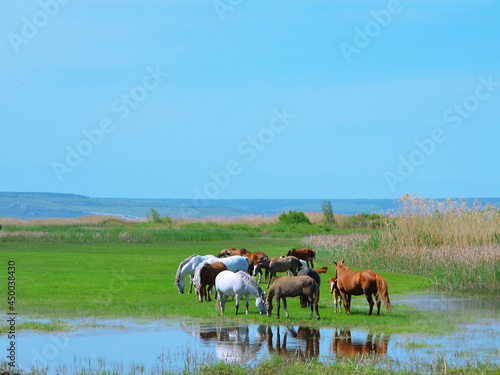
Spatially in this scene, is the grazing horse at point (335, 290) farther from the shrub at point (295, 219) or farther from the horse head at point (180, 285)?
the shrub at point (295, 219)

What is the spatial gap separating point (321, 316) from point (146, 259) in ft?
66.3

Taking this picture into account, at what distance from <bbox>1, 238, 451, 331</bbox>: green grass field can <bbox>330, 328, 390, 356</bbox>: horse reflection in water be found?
106cm

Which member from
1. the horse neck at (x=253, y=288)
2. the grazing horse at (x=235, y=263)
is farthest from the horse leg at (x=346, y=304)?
the grazing horse at (x=235, y=263)

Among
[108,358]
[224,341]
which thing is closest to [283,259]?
[224,341]

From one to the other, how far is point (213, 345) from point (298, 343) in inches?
65.0

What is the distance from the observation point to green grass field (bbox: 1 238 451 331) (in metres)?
15.8

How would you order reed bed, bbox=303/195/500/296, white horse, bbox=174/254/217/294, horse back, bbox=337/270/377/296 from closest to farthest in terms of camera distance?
1. horse back, bbox=337/270/377/296
2. white horse, bbox=174/254/217/294
3. reed bed, bbox=303/195/500/296

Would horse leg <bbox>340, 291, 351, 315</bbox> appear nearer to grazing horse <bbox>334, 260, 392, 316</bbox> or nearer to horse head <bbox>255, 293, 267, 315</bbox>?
grazing horse <bbox>334, 260, 392, 316</bbox>

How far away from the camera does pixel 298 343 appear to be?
12.8 meters

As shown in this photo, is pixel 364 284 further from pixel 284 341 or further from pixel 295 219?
pixel 295 219

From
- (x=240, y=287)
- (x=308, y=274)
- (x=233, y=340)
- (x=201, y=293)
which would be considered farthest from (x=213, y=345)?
(x=201, y=293)

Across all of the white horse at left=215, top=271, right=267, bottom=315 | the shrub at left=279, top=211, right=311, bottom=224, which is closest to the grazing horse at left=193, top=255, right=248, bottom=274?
the white horse at left=215, top=271, right=267, bottom=315

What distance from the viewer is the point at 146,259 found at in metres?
34.8

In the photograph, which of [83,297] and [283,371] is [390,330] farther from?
[83,297]
